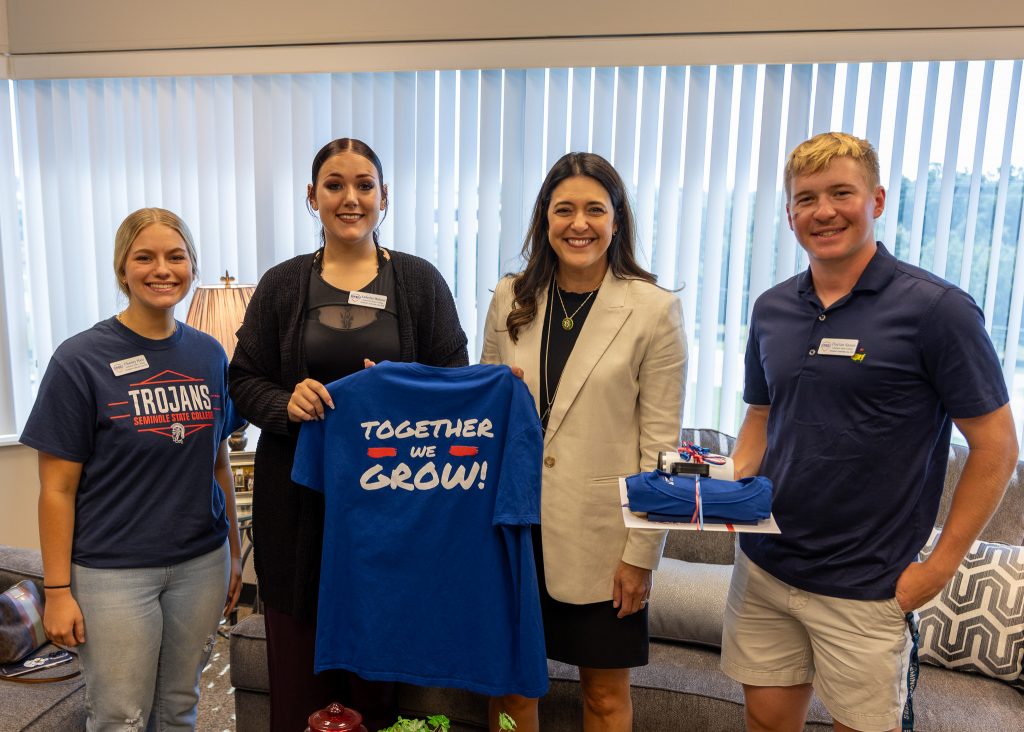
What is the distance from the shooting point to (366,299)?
171 centimetres

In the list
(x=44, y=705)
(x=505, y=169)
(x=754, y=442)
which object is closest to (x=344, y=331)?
(x=754, y=442)

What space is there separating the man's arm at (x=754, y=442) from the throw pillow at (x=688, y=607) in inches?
25.5

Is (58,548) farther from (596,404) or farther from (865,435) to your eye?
(865,435)

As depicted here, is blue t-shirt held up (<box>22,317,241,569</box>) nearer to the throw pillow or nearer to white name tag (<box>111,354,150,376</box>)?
white name tag (<box>111,354,150,376</box>)

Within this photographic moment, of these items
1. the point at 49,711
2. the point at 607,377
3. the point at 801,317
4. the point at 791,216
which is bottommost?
the point at 49,711

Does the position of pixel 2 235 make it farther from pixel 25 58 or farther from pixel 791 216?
pixel 791 216

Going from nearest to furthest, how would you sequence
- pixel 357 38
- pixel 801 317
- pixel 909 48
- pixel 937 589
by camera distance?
pixel 937 589
pixel 801 317
pixel 909 48
pixel 357 38

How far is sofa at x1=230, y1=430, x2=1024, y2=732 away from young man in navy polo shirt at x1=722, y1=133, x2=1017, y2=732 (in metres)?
0.50

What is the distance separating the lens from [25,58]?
316cm

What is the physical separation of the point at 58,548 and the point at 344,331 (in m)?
0.74

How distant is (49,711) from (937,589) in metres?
1.97

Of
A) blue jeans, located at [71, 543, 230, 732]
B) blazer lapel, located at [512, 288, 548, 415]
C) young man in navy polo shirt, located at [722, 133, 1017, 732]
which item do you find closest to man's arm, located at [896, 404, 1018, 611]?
young man in navy polo shirt, located at [722, 133, 1017, 732]

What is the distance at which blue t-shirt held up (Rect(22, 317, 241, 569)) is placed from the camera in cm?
159

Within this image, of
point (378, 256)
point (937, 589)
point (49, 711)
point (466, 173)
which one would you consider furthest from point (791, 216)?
point (49, 711)
